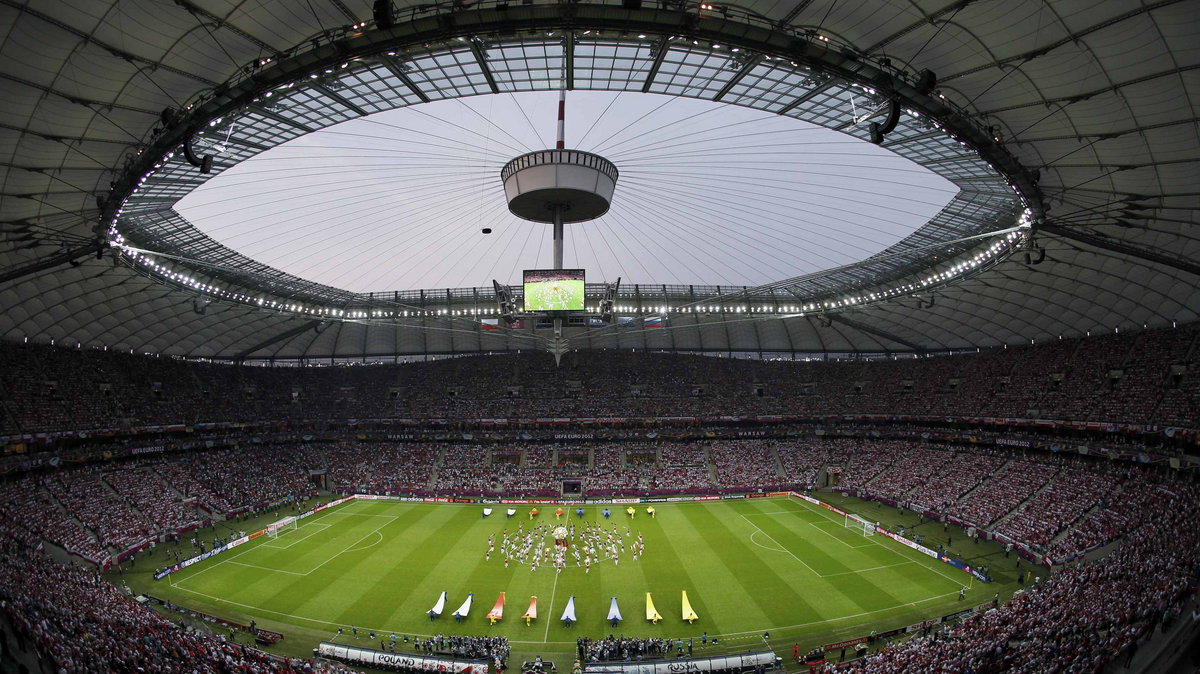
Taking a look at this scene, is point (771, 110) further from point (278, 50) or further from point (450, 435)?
point (450, 435)

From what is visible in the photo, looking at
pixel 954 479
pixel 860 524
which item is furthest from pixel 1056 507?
pixel 860 524

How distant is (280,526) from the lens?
46.0 metres

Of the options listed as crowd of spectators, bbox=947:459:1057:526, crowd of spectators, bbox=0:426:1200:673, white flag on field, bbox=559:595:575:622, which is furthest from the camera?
crowd of spectators, bbox=947:459:1057:526

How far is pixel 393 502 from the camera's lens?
55.6 m

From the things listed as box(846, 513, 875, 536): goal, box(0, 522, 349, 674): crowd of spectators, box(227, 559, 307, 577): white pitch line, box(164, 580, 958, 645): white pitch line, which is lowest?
box(164, 580, 958, 645): white pitch line

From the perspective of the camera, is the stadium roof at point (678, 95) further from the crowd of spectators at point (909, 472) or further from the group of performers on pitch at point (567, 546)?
the group of performers on pitch at point (567, 546)

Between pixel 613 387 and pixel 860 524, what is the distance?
35251 millimetres

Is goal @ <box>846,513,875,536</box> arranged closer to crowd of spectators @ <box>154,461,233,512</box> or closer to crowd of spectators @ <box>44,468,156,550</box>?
crowd of spectators @ <box>44,468,156,550</box>

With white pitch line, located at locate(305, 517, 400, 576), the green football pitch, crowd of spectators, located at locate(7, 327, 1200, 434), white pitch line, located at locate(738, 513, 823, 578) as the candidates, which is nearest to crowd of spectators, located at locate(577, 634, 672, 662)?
the green football pitch

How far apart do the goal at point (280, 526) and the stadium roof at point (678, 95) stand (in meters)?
20.0

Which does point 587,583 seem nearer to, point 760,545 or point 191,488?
point 760,545

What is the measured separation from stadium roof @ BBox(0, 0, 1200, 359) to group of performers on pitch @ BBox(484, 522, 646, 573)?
77.4 ft

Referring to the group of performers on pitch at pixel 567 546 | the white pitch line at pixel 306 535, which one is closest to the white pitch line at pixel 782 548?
the group of performers on pitch at pixel 567 546

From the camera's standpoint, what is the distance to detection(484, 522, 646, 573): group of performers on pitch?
37.5 m
